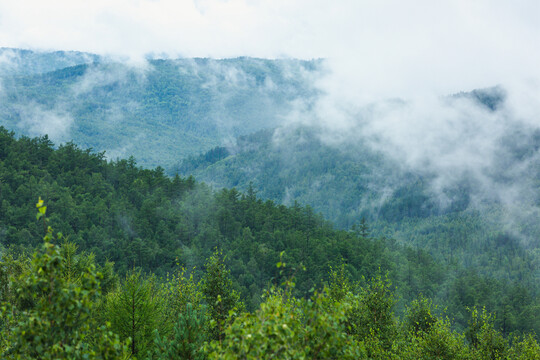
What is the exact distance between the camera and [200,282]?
39969 millimetres

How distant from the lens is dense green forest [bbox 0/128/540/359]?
10594mm

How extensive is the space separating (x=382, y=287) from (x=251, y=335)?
109 feet

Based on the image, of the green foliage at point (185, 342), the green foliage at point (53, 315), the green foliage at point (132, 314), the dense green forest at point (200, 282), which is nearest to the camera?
the green foliage at point (53, 315)

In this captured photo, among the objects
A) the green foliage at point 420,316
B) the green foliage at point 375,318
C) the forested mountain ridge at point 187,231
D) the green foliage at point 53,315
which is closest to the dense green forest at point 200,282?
the green foliage at point 53,315

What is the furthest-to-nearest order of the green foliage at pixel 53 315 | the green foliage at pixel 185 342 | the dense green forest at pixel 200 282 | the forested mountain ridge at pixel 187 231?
the forested mountain ridge at pixel 187 231, the green foliage at pixel 185 342, the dense green forest at pixel 200 282, the green foliage at pixel 53 315

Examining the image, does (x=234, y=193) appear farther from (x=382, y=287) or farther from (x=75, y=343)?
(x=75, y=343)

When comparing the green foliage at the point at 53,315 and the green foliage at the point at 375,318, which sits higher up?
the green foliage at the point at 53,315

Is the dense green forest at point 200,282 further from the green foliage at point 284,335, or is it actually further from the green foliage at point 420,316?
the green foliage at point 420,316

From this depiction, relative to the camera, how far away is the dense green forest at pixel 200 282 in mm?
10594

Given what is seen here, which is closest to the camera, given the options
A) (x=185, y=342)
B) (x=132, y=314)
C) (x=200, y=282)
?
(x=185, y=342)

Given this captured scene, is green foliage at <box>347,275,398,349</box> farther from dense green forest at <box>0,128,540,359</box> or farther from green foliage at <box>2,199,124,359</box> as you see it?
green foliage at <box>2,199,124,359</box>

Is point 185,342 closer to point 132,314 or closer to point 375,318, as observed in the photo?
point 132,314

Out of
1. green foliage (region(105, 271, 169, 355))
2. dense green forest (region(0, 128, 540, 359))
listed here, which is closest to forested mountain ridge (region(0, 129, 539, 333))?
dense green forest (region(0, 128, 540, 359))

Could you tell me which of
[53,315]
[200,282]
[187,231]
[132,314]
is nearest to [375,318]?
[200,282]
